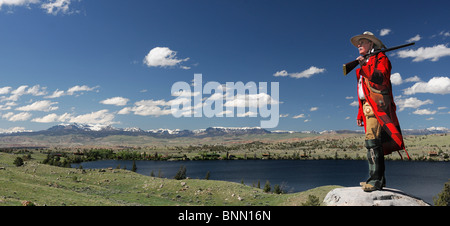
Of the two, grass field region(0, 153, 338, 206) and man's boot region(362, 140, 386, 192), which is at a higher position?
man's boot region(362, 140, 386, 192)

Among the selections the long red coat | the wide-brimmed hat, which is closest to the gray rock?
the long red coat

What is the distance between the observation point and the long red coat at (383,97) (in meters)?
10.7

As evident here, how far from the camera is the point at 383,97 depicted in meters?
10.8

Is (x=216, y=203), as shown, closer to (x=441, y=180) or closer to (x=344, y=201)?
(x=344, y=201)

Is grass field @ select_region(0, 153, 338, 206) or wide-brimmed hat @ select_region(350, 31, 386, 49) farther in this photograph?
grass field @ select_region(0, 153, 338, 206)

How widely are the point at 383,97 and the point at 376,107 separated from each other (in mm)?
456

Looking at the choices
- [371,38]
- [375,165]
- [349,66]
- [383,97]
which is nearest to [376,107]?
[383,97]

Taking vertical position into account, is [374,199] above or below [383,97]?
below

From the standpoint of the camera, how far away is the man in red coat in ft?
35.4

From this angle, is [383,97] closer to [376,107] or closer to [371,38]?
[376,107]

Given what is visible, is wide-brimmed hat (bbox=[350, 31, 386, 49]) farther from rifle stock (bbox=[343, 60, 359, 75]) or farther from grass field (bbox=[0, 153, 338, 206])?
grass field (bbox=[0, 153, 338, 206])
